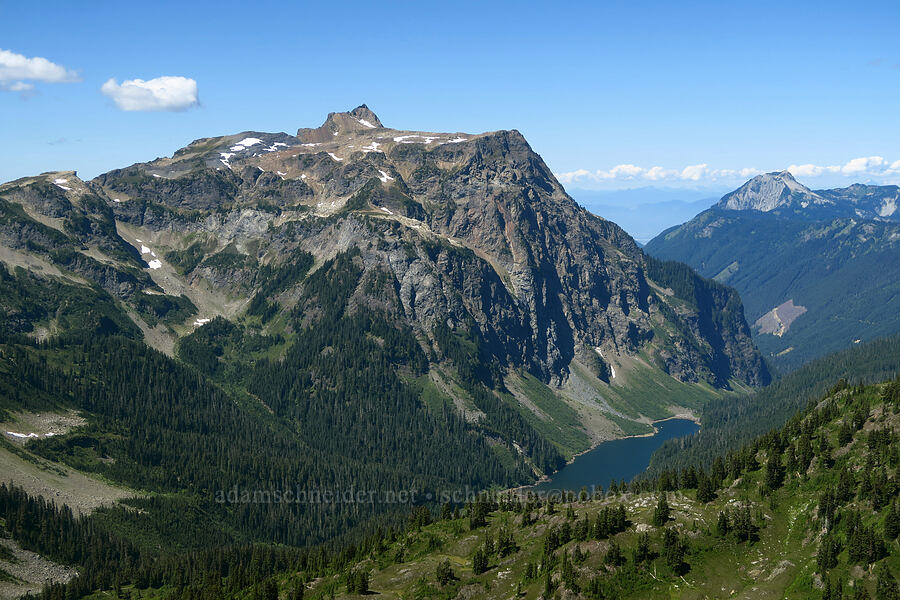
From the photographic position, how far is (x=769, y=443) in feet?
646

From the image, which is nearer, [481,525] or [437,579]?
[437,579]

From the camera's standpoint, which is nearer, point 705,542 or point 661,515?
point 705,542

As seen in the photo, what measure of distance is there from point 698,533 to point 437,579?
181 feet

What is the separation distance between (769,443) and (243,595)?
134m

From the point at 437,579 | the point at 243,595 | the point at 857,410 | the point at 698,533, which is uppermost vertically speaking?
the point at 857,410

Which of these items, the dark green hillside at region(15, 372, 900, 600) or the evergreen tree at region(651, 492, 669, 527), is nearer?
the dark green hillside at region(15, 372, 900, 600)

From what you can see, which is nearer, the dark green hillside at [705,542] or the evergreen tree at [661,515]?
the dark green hillside at [705,542]

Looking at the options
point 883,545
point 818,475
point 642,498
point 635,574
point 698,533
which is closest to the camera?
point 883,545

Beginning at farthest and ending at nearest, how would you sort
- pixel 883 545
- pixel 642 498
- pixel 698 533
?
pixel 642 498 → pixel 698 533 → pixel 883 545

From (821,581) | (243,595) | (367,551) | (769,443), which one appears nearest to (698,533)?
(821,581)

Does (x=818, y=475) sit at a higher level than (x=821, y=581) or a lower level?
higher

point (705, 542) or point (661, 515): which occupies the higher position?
point (661, 515)

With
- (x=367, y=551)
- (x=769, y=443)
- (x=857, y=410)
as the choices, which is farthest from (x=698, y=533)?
(x=367, y=551)

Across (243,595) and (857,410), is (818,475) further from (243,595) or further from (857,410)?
(243,595)
